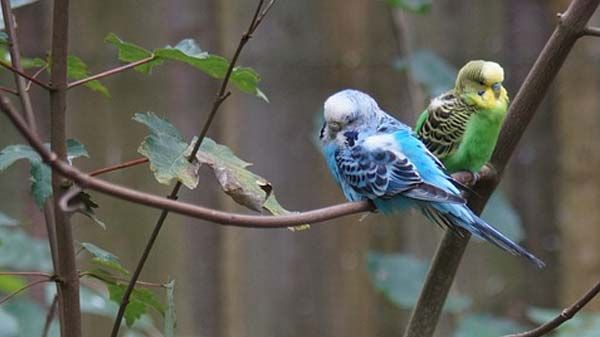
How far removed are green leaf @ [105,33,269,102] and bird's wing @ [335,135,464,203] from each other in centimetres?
18

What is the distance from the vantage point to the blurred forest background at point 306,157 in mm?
1980

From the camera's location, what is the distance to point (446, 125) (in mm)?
1145

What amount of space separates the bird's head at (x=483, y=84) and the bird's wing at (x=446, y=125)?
17 millimetres

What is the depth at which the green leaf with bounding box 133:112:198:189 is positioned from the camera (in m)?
0.75

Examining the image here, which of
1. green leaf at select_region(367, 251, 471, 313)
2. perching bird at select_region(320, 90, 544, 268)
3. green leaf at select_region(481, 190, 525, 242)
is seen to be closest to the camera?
perching bird at select_region(320, 90, 544, 268)

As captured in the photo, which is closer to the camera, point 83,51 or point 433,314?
point 433,314

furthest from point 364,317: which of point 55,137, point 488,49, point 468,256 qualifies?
point 55,137

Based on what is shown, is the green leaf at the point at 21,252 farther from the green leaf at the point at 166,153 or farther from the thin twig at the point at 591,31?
the thin twig at the point at 591,31

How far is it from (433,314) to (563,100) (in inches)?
52.1

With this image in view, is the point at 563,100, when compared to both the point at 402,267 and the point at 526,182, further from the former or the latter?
the point at 402,267

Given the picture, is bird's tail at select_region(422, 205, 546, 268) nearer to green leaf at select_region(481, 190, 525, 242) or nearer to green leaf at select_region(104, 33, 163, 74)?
green leaf at select_region(104, 33, 163, 74)

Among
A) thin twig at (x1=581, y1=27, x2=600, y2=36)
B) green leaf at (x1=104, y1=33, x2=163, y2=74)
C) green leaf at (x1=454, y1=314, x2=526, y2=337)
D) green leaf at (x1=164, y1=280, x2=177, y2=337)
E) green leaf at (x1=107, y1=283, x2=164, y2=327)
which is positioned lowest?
green leaf at (x1=454, y1=314, x2=526, y2=337)

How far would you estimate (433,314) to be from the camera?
3.02 feet

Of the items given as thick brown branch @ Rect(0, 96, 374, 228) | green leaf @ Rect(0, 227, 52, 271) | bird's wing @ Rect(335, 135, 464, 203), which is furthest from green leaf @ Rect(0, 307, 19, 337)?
thick brown branch @ Rect(0, 96, 374, 228)
